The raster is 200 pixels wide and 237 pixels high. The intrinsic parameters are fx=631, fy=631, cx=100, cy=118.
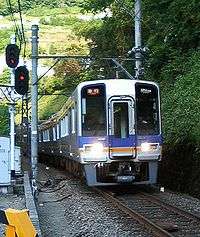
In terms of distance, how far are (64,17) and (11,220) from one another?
248 feet

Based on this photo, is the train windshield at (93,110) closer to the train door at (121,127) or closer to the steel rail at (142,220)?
the train door at (121,127)

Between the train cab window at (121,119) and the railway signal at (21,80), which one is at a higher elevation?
the railway signal at (21,80)

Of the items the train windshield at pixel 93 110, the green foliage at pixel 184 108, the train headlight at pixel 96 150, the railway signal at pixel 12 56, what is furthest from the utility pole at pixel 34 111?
the green foliage at pixel 184 108

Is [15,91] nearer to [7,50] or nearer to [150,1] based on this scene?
[7,50]

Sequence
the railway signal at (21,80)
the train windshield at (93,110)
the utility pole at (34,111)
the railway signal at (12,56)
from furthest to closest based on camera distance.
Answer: the train windshield at (93,110)
the utility pole at (34,111)
the railway signal at (12,56)
the railway signal at (21,80)

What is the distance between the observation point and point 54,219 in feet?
38.6

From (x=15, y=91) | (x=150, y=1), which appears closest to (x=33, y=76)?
(x=15, y=91)

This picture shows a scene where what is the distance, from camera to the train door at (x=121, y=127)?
1553cm

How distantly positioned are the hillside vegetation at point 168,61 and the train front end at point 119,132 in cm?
115

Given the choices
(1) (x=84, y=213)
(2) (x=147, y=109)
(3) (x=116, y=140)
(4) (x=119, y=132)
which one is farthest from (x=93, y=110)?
(1) (x=84, y=213)

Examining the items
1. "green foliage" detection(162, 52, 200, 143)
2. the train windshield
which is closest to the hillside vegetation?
"green foliage" detection(162, 52, 200, 143)

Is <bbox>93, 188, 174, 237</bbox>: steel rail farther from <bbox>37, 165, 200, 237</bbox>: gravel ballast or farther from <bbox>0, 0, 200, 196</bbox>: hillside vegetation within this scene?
<bbox>0, 0, 200, 196</bbox>: hillside vegetation

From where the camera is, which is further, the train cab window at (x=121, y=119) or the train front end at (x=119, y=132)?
the train cab window at (x=121, y=119)

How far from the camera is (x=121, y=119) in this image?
16.0 m
